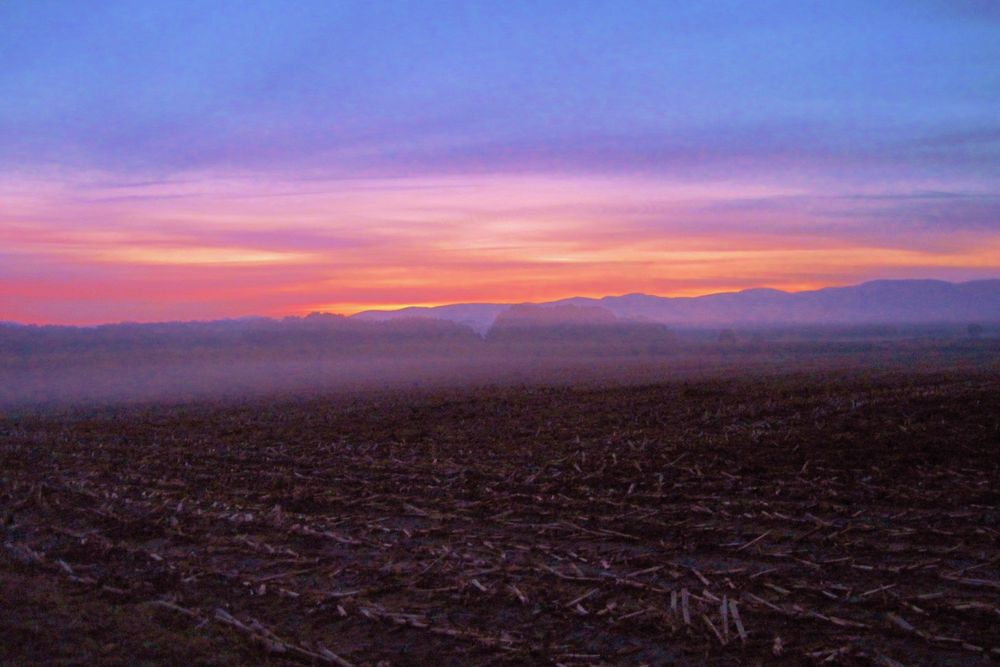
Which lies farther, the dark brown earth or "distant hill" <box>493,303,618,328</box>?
"distant hill" <box>493,303,618,328</box>

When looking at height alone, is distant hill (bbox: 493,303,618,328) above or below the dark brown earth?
above

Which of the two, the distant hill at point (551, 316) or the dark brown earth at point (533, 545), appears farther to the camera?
the distant hill at point (551, 316)

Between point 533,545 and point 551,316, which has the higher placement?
point 551,316

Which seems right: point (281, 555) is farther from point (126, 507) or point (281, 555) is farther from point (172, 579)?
point (126, 507)

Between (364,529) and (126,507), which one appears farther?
(126,507)

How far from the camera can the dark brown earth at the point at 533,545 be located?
6605 mm

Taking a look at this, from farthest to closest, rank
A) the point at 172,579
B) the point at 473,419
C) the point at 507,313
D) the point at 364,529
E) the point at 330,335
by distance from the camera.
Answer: the point at 507,313 < the point at 330,335 < the point at 473,419 < the point at 364,529 < the point at 172,579

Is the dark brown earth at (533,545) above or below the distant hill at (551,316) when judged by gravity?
below

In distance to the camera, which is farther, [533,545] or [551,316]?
[551,316]

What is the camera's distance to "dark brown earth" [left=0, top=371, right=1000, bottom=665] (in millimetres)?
6605

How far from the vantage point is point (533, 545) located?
9.23 m

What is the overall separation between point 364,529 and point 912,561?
19.1 feet

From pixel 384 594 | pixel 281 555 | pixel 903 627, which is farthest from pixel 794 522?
pixel 281 555

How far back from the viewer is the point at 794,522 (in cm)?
948
